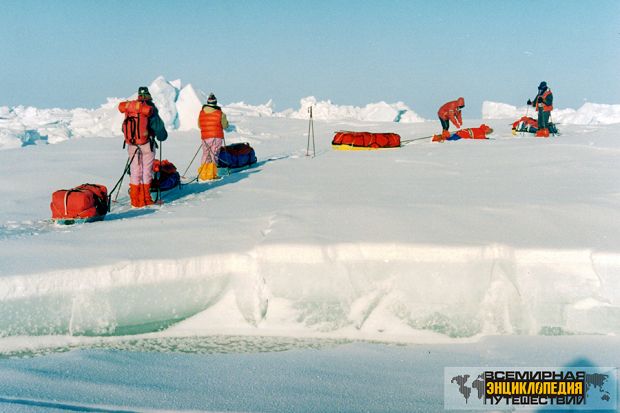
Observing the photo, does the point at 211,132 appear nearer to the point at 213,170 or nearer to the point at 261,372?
the point at 213,170

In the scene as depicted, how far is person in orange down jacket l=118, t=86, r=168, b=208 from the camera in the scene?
6641 millimetres

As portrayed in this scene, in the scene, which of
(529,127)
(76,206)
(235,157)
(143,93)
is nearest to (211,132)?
(235,157)

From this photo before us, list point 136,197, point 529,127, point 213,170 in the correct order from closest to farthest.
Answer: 1. point 136,197
2. point 213,170
3. point 529,127

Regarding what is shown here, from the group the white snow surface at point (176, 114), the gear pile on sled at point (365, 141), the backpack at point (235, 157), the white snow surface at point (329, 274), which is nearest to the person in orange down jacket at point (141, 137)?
the white snow surface at point (329, 274)

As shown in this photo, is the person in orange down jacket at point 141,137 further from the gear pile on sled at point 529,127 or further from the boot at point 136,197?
the gear pile on sled at point 529,127

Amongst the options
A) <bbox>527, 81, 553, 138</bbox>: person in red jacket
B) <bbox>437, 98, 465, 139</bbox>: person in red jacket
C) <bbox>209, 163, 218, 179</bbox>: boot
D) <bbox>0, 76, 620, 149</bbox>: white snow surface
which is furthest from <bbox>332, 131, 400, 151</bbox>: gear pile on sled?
<bbox>0, 76, 620, 149</bbox>: white snow surface

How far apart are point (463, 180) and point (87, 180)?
640cm

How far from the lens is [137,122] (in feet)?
21.8

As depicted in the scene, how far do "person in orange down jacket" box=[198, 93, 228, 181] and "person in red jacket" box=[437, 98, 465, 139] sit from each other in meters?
6.60

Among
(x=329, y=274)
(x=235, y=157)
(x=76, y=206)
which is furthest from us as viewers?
(x=235, y=157)

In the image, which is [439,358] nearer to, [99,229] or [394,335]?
[394,335]

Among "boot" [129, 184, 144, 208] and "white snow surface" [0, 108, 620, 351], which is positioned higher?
"boot" [129, 184, 144, 208]

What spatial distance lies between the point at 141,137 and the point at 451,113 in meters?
9.08

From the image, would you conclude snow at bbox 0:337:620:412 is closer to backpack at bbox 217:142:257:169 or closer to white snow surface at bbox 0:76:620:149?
backpack at bbox 217:142:257:169
